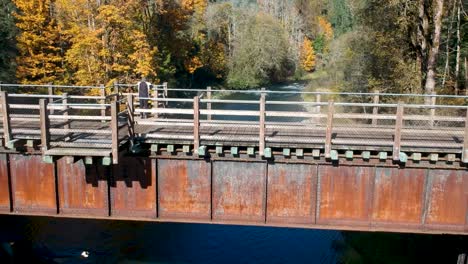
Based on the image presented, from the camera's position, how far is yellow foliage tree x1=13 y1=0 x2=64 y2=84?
4078 centimetres

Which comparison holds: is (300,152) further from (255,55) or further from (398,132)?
(255,55)

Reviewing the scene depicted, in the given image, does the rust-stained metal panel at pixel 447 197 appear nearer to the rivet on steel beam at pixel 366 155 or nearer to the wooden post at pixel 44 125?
the rivet on steel beam at pixel 366 155

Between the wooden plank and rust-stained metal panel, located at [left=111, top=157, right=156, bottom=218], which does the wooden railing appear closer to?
the wooden plank

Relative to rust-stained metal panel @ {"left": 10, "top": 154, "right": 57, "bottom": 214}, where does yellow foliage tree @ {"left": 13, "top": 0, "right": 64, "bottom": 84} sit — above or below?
above

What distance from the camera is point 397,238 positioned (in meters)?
22.9

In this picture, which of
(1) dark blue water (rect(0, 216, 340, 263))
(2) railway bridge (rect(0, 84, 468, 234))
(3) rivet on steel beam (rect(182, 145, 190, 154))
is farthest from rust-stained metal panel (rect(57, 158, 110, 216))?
(1) dark blue water (rect(0, 216, 340, 263))

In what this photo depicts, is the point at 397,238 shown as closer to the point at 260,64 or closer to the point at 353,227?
the point at 353,227

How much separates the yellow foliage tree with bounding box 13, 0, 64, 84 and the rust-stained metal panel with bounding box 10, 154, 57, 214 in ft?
96.2

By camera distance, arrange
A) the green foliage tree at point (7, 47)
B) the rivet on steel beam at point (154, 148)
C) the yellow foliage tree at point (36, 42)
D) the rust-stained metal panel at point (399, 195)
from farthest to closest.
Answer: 1. the yellow foliage tree at point (36, 42)
2. the green foliage tree at point (7, 47)
3. the rivet on steel beam at point (154, 148)
4. the rust-stained metal panel at point (399, 195)

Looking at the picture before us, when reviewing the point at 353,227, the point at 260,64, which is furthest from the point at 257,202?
the point at 260,64

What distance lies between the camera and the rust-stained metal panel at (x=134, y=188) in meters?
14.0

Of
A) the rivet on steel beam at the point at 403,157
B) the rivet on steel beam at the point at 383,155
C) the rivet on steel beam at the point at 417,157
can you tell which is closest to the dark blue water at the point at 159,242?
the rivet on steel beam at the point at 383,155

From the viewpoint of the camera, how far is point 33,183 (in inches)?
563

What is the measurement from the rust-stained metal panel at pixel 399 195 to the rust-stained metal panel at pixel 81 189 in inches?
323
